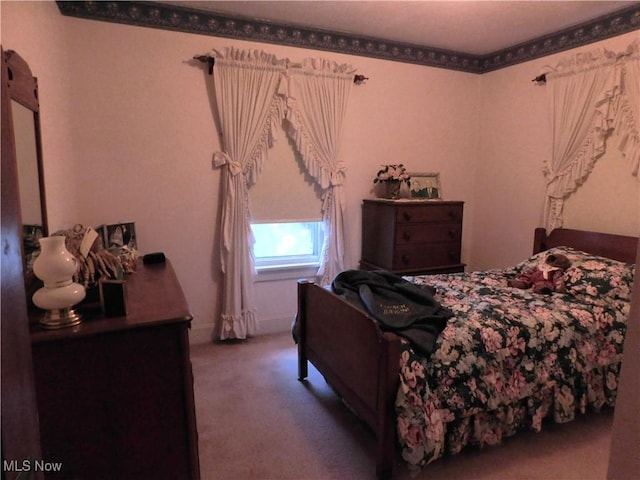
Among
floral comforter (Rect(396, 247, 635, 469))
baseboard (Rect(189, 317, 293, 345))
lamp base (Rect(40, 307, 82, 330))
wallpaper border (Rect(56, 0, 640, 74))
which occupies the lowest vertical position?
baseboard (Rect(189, 317, 293, 345))

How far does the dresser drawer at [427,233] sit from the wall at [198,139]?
0.55 meters

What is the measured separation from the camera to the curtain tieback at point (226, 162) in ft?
10.4

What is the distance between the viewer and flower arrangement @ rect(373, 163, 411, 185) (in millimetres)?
3570

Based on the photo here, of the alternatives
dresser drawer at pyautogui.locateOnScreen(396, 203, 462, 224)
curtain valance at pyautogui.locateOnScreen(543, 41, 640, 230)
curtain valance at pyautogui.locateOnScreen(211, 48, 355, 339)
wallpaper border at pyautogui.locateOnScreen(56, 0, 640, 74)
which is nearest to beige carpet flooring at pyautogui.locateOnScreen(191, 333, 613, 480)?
curtain valance at pyautogui.locateOnScreen(211, 48, 355, 339)

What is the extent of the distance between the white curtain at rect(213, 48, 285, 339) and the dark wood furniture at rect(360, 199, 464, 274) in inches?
44.3

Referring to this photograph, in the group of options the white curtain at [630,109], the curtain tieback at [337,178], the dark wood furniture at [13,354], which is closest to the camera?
the dark wood furniture at [13,354]

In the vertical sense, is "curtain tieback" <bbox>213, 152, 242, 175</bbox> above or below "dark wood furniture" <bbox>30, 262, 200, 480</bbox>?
above

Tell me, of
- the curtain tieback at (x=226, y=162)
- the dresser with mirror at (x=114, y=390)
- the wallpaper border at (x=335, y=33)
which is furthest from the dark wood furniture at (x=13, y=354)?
the wallpaper border at (x=335, y=33)

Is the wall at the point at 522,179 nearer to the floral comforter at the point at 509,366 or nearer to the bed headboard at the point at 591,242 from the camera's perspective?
the bed headboard at the point at 591,242

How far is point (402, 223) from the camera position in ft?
11.1

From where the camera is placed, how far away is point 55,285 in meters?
1.23

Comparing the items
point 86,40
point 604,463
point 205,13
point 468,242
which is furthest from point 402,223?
point 86,40

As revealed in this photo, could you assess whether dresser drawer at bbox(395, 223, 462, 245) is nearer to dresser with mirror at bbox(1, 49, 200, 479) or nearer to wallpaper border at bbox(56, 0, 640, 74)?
wallpaper border at bbox(56, 0, 640, 74)

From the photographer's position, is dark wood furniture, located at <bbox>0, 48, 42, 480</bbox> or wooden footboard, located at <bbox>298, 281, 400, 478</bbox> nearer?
dark wood furniture, located at <bbox>0, 48, 42, 480</bbox>
